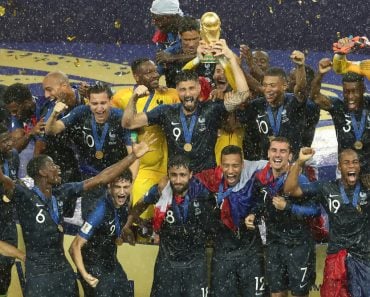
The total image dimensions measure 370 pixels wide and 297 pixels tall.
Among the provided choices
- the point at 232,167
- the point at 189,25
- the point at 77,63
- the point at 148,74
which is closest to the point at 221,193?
the point at 232,167

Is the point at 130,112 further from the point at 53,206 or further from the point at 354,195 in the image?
the point at 354,195

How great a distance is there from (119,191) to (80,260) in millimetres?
595

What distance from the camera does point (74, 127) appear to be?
9773mm

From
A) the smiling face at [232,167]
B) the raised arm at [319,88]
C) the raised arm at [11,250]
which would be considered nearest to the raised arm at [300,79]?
the raised arm at [319,88]

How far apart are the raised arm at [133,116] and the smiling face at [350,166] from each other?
5.05ft

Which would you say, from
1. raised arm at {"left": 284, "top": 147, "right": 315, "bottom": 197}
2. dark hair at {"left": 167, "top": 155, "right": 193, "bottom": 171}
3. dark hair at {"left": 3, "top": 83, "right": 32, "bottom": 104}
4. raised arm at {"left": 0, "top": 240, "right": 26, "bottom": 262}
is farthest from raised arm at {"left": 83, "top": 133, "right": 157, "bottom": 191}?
dark hair at {"left": 3, "top": 83, "right": 32, "bottom": 104}

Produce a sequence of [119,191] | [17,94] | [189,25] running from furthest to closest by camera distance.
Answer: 1. [189,25]
2. [17,94]
3. [119,191]

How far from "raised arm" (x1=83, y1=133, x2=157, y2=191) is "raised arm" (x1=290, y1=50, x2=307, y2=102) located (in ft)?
4.12

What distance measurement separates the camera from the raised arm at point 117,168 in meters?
8.87

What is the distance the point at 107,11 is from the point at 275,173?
8.52 meters

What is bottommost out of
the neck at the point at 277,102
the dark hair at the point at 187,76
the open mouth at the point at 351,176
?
the open mouth at the point at 351,176

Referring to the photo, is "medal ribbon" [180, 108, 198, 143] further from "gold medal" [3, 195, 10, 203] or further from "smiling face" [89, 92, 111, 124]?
"gold medal" [3, 195, 10, 203]

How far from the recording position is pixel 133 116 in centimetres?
945

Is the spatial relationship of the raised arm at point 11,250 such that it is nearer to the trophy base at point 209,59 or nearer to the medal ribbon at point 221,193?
the medal ribbon at point 221,193
